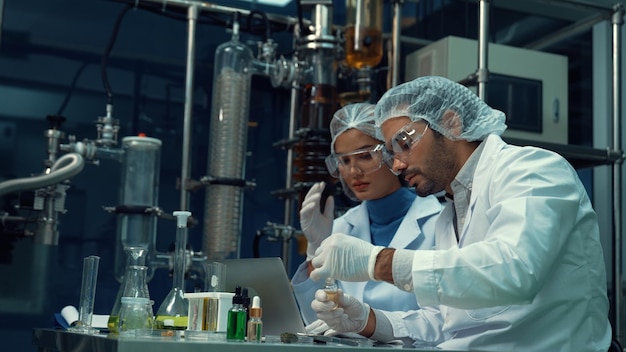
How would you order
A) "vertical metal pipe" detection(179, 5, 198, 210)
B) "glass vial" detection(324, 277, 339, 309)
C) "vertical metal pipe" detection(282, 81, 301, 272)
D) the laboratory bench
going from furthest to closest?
"vertical metal pipe" detection(282, 81, 301, 272), "vertical metal pipe" detection(179, 5, 198, 210), "glass vial" detection(324, 277, 339, 309), the laboratory bench

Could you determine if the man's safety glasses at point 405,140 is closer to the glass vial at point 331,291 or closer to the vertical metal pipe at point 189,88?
the glass vial at point 331,291

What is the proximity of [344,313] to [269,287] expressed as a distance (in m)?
0.18

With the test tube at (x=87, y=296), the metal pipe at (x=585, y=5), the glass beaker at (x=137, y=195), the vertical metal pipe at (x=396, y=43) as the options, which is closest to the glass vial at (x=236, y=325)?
the test tube at (x=87, y=296)

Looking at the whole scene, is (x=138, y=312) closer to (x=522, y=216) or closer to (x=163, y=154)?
(x=522, y=216)

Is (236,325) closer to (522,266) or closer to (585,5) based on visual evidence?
(522,266)

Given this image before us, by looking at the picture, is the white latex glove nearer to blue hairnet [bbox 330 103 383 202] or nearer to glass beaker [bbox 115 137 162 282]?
blue hairnet [bbox 330 103 383 202]

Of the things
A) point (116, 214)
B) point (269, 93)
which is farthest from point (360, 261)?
point (269, 93)

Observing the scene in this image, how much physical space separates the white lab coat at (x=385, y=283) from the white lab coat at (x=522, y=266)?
0.54 m

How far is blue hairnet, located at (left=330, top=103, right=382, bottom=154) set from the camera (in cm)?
257

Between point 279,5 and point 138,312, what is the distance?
2072 millimetres

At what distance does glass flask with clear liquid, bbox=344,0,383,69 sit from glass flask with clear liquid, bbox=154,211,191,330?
150cm

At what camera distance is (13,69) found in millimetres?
3041

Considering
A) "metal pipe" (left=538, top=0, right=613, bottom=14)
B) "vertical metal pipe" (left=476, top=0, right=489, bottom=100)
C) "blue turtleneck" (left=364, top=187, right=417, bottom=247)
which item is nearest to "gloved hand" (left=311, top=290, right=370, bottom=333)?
"blue turtleneck" (left=364, top=187, right=417, bottom=247)

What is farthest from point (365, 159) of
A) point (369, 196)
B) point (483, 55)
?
point (483, 55)
